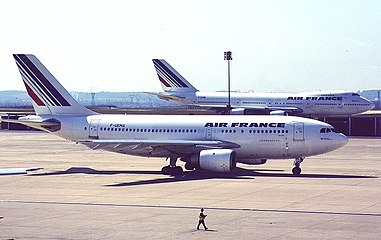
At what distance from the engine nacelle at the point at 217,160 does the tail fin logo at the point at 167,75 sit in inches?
2539

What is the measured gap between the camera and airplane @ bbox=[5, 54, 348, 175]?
171ft

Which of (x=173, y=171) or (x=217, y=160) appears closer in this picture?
(x=217, y=160)

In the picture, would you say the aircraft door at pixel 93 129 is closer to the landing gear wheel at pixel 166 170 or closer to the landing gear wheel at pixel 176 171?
the landing gear wheel at pixel 166 170

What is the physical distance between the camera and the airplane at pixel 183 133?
52.2 metres

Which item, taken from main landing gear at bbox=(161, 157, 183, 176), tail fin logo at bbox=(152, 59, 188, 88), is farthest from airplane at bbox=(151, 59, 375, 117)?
main landing gear at bbox=(161, 157, 183, 176)

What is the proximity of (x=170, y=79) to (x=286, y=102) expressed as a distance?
654 inches

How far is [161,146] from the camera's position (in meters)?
53.3

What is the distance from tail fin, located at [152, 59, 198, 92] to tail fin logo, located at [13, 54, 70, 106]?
56771mm

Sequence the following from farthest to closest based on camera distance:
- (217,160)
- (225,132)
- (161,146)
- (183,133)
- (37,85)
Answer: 1. (37,85)
2. (183,133)
3. (225,132)
4. (161,146)
5. (217,160)

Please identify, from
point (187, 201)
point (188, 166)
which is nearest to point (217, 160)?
point (188, 166)

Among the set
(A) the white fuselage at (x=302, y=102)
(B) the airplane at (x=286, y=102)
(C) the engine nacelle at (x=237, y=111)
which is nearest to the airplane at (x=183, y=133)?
(C) the engine nacelle at (x=237, y=111)

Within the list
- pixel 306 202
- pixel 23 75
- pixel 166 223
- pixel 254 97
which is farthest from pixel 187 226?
pixel 254 97

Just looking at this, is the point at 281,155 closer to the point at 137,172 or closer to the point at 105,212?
the point at 137,172

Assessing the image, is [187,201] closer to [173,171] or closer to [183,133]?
[173,171]
